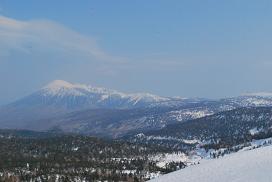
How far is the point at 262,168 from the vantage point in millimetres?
66750

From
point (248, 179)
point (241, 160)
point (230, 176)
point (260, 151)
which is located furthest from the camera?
point (260, 151)

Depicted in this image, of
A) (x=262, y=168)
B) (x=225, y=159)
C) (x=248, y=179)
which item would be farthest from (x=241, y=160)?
(x=248, y=179)

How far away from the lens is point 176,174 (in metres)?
78.4

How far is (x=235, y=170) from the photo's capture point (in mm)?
69312

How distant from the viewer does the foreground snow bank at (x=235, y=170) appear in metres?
63.5

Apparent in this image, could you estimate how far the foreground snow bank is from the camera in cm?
6351

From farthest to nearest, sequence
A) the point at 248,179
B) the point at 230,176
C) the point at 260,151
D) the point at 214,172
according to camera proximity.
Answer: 1. the point at 260,151
2. the point at 214,172
3. the point at 230,176
4. the point at 248,179

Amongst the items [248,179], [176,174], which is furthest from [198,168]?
[248,179]

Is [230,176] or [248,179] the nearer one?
[248,179]

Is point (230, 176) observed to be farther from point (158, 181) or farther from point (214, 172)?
point (158, 181)

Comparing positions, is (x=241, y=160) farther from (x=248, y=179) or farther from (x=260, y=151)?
(x=248, y=179)

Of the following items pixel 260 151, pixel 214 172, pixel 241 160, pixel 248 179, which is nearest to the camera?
pixel 248 179

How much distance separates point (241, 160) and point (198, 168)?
6.17m

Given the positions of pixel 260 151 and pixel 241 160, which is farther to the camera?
pixel 260 151
